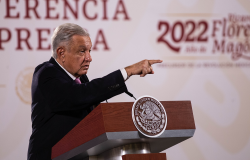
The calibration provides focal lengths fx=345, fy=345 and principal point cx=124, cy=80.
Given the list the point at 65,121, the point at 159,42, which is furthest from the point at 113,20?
the point at 65,121

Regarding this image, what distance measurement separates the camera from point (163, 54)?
10.6ft

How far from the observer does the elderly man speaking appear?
1.46 m

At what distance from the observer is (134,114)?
4.02 ft

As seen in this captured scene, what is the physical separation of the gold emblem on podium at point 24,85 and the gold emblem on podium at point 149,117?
1979 mm

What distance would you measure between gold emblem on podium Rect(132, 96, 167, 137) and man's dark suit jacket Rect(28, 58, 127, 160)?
0.71 ft

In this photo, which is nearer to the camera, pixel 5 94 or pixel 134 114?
pixel 134 114

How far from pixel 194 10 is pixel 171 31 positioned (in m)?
0.32

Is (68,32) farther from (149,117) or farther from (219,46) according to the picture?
(219,46)

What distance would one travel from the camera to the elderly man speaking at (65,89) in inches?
57.6

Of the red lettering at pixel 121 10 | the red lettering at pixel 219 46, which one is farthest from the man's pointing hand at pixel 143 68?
the red lettering at pixel 219 46

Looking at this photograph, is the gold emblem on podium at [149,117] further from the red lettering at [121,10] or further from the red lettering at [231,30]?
the red lettering at [231,30]

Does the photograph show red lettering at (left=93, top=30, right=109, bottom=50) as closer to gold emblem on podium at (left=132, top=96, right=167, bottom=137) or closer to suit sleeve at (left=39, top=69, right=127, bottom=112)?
suit sleeve at (left=39, top=69, right=127, bottom=112)

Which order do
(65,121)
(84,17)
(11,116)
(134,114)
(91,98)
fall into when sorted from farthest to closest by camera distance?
(84,17) < (11,116) < (65,121) < (91,98) < (134,114)

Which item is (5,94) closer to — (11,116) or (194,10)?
(11,116)
